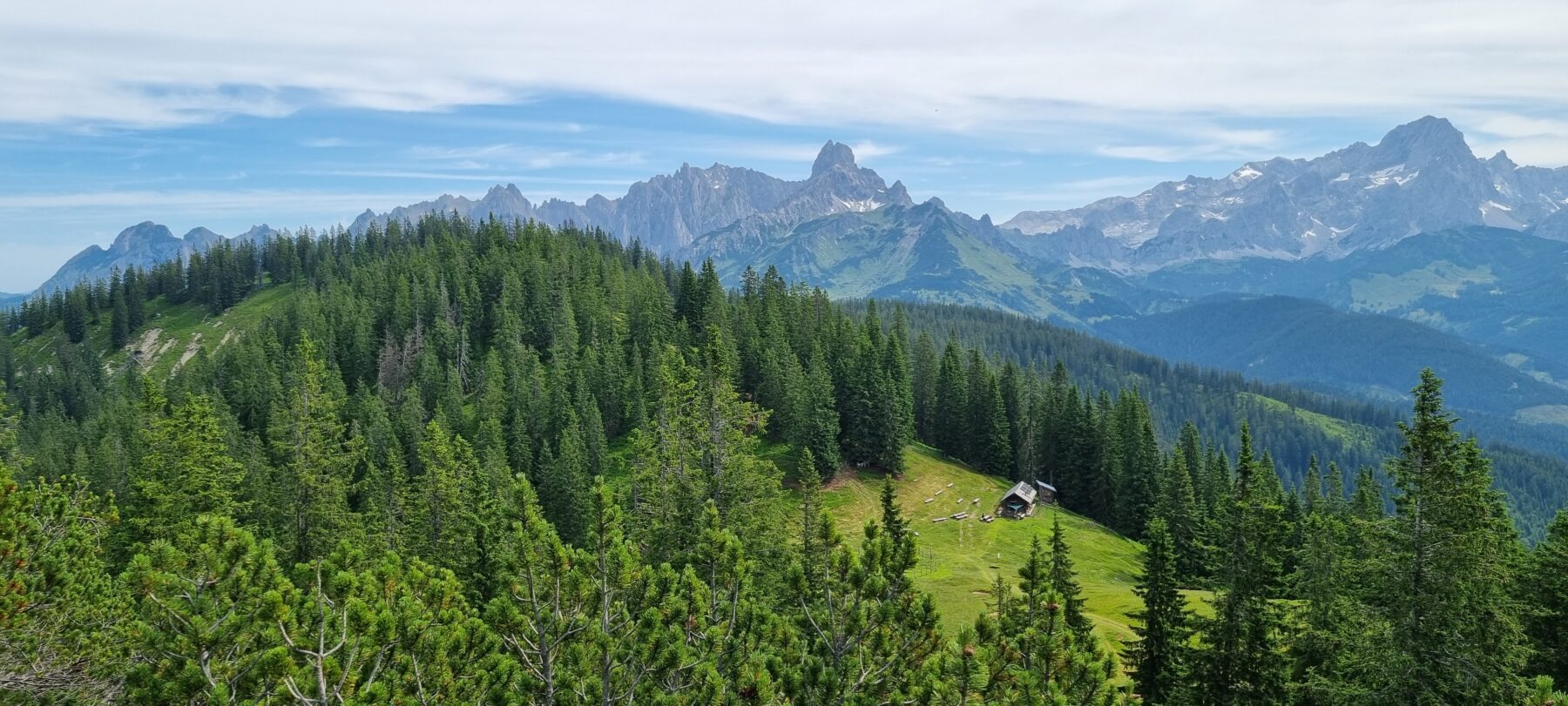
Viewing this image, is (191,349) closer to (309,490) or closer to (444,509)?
(309,490)

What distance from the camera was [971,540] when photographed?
81.4 meters

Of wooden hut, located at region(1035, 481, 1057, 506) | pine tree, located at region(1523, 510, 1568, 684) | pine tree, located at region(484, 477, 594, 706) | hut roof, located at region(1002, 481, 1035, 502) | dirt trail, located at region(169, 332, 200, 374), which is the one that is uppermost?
pine tree, located at region(484, 477, 594, 706)

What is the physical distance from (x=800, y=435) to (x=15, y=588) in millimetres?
78509

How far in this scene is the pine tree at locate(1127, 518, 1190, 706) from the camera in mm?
32156

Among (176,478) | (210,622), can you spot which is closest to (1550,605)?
(210,622)

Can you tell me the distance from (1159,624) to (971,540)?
161ft

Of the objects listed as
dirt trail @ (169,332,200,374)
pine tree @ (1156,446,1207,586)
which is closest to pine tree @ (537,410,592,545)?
pine tree @ (1156,446,1207,586)

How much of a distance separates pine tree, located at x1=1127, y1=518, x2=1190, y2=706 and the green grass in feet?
56.9

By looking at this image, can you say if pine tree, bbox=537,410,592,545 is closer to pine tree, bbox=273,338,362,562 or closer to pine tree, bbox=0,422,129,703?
pine tree, bbox=273,338,362,562

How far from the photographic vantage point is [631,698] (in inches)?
653

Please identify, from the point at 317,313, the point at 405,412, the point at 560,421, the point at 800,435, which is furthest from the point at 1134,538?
the point at 317,313

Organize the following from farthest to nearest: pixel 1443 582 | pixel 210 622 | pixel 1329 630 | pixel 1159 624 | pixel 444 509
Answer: pixel 444 509
pixel 1159 624
pixel 1329 630
pixel 1443 582
pixel 210 622

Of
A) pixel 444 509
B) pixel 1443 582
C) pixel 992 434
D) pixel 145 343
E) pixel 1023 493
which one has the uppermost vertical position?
pixel 1443 582

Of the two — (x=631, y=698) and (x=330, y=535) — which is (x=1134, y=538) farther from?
(x=631, y=698)
